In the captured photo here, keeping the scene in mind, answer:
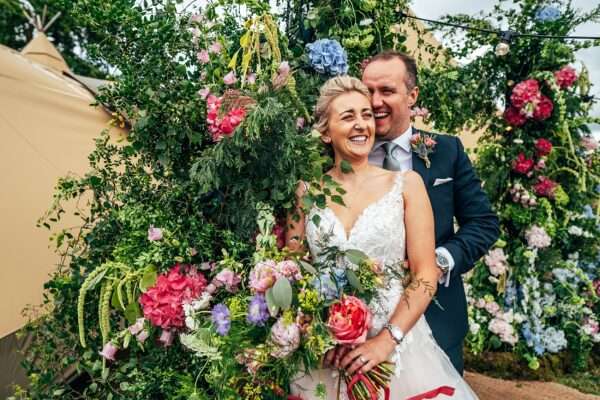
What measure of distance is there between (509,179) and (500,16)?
1489 mm

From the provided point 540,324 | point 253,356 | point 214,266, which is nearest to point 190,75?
point 214,266

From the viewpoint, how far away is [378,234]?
206cm

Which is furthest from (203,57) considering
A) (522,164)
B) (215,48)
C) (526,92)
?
(522,164)

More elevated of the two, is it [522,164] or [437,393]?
[522,164]

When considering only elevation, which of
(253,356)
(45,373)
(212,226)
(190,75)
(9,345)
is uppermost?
(190,75)

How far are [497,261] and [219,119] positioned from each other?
373 cm

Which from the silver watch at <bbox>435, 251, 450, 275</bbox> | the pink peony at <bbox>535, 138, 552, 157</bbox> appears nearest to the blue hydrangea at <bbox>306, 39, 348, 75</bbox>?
the silver watch at <bbox>435, 251, 450, 275</bbox>

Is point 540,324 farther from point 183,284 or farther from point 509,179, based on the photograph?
point 183,284

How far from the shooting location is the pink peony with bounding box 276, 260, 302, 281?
1.68 meters

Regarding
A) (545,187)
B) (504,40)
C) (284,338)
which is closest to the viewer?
(284,338)

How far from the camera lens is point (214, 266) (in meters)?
1.99

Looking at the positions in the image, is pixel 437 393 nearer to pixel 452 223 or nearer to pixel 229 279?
pixel 452 223

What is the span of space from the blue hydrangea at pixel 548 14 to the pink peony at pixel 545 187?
4.62ft

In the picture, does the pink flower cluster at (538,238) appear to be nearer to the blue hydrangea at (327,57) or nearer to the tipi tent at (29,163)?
the blue hydrangea at (327,57)
